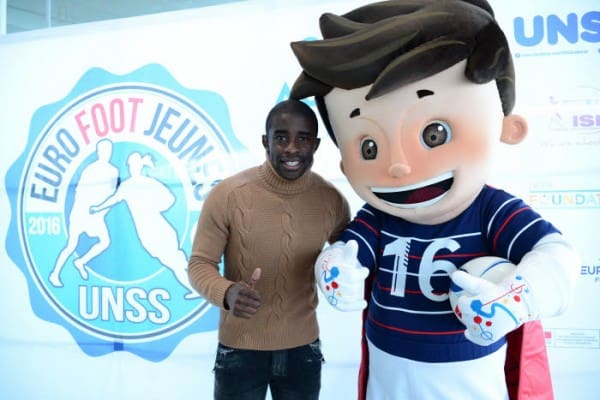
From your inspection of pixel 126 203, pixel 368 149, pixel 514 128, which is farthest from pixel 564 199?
pixel 126 203

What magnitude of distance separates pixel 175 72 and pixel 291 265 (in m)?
1.12

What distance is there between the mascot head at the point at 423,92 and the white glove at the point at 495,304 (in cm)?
19

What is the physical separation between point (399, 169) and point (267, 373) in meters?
0.63

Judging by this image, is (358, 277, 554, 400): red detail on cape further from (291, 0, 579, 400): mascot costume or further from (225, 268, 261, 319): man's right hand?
(225, 268, 261, 319): man's right hand

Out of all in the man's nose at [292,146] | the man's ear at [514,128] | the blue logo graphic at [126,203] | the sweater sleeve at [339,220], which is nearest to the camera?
the man's ear at [514,128]

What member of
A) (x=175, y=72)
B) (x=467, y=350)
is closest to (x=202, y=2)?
(x=175, y=72)

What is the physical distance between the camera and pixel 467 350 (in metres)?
0.89

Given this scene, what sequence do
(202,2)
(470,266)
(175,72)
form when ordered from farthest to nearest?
(202,2) → (175,72) → (470,266)

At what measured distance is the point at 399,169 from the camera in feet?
2.81

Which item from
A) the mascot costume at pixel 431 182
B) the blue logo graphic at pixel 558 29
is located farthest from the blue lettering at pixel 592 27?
the mascot costume at pixel 431 182

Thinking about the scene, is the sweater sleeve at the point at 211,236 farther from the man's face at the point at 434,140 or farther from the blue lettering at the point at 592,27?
the blue lettering at the point at 592,27

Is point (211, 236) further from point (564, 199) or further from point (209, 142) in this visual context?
point (564, 199)

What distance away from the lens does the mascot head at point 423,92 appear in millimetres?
855

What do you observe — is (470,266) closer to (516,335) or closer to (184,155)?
(516,335)
